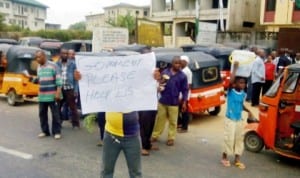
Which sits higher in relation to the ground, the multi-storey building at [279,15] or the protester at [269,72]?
the multi-storey building at [279,15]

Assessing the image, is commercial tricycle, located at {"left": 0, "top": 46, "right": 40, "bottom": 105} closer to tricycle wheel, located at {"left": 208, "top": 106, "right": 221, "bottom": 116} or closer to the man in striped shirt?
the man in striped shirt

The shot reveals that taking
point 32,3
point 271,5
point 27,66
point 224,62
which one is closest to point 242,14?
point 271,5

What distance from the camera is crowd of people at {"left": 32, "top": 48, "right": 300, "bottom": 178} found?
13.5 ft

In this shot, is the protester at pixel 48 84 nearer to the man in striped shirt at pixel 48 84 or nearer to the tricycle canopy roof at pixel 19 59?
the man in striped shirt at pixel 48 84

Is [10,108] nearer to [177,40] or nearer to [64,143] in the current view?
[64,143]

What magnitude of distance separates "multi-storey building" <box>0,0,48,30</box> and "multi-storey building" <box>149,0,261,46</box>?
44.7m

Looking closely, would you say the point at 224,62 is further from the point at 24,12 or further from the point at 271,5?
the point at 24,12

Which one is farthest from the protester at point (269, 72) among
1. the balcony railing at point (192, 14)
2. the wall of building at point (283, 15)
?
the balcony railing at point (192, 14)

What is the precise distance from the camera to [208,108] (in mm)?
9797

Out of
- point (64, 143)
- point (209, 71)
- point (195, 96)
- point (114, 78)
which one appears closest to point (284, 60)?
point (209, 71)

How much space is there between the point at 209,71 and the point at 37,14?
9071cm

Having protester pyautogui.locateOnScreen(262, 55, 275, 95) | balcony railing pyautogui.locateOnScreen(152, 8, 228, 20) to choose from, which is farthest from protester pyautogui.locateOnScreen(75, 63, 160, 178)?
balcony railing pyautogui.locateOnScreen(152, 8, 228, 20)

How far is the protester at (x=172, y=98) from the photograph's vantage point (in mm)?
7214

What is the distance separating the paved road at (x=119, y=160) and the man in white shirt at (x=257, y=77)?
12.0ft
